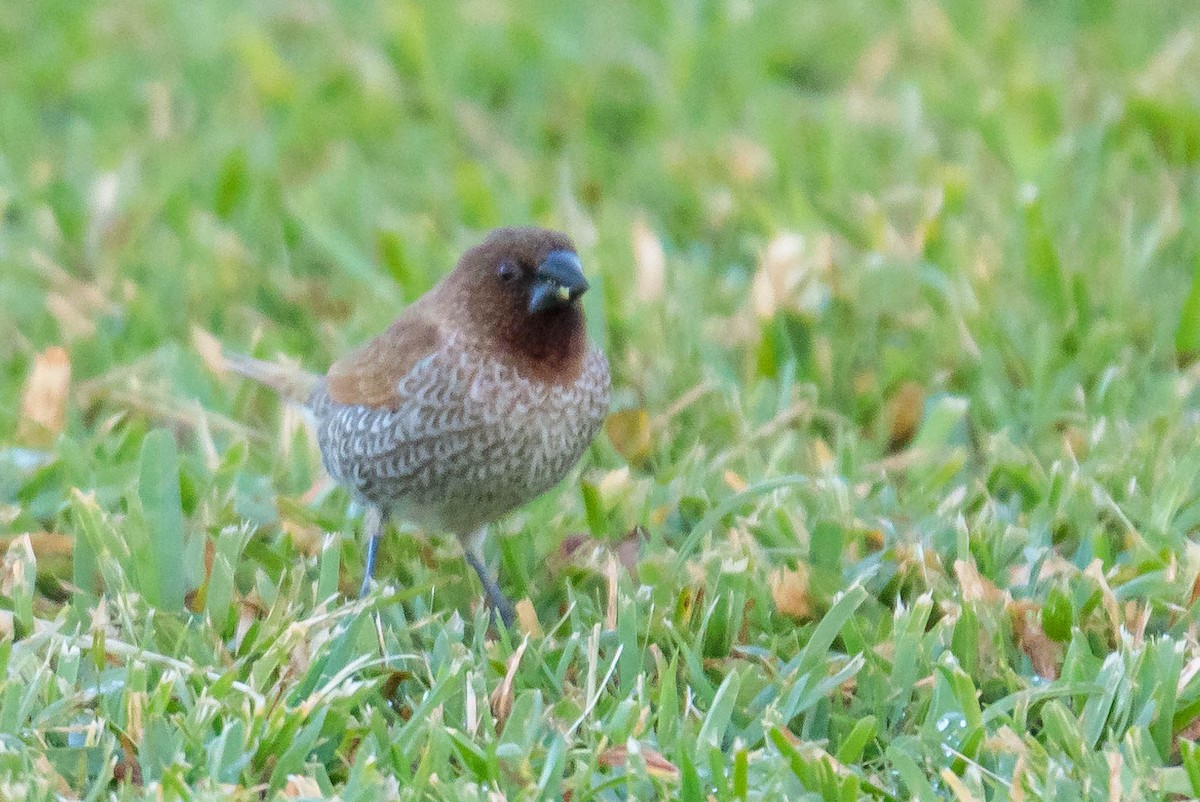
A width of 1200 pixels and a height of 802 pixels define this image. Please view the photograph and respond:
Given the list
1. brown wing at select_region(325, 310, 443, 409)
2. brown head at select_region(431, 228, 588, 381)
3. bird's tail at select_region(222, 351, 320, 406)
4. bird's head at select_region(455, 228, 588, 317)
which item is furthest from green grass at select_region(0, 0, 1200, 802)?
bird's head at select_region(455, 228, 588, 317)

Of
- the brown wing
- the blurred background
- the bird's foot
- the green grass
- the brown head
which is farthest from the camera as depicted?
the blurred background

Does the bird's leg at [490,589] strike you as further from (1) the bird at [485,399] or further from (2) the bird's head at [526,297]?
(2) the bird's head at [526,297]

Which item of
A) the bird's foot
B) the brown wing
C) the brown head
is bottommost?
the bird's foot

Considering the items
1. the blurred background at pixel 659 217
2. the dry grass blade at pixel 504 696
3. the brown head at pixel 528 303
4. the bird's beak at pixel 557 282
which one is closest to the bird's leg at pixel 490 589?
the blurred background at pixel 659 217

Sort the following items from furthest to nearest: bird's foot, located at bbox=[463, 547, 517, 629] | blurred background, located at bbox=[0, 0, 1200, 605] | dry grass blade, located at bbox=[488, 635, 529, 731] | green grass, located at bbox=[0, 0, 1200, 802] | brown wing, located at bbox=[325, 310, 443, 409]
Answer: blurred background, located at bbox=[0, 0, 1200, 605]
brown wing, located at bbox=[325, 310, 443, 409]
bird's foot, located at bbox=[463, 547, 517, 629]
dry grass blade, located at bbox=[488, 635, 529, 731]
green grass, located at bbox=[0, 0, 1200, 802]

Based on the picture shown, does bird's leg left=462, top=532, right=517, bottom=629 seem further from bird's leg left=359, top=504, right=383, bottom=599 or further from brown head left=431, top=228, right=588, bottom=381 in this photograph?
brown head left=431, top=228, right=588, bottom=381

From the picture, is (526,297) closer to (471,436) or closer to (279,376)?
(471,436)

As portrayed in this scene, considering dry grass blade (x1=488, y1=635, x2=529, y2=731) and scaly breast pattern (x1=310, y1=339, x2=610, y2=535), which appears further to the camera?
scaly breast pattern (x1=310, y1=339, x2=610, y2=535)

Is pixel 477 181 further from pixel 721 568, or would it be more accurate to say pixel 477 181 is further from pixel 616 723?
pixel 616 723

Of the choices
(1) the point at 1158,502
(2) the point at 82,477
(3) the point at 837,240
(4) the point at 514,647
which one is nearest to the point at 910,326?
(3) the point at 837,240
